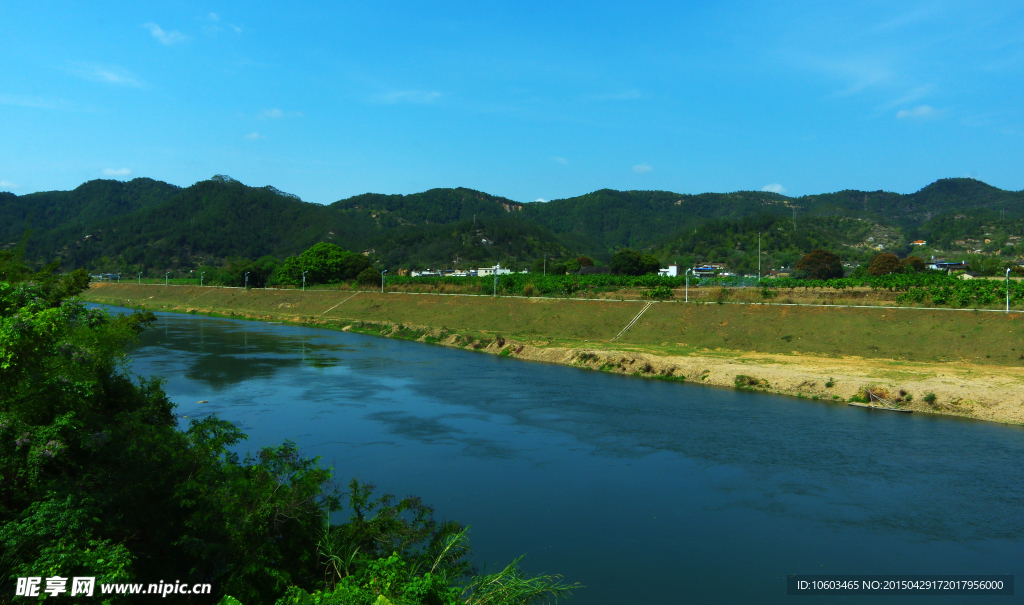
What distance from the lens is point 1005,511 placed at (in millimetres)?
13977

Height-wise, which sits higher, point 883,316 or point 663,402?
point 883,316

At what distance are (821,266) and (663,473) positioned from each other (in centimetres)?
7878

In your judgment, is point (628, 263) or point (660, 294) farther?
point (628, 263)

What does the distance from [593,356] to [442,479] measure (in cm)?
1981

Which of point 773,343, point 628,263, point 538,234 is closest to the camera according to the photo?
point 773,343

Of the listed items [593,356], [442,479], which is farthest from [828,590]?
[593,356]

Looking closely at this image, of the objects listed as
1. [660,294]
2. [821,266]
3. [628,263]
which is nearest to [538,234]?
[628,263]

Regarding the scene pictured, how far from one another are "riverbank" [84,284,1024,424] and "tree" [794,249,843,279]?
48.0m

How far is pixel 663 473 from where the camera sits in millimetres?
16531

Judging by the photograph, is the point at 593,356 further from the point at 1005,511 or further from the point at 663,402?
the point at 1005,511

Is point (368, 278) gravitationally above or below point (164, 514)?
above

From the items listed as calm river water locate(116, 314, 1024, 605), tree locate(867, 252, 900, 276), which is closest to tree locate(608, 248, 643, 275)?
tree locate(867, 252, 900, 276)

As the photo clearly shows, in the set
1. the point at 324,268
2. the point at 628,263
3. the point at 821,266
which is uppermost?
the point at 628,263

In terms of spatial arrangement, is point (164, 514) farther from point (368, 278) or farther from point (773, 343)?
point (368, 278)
